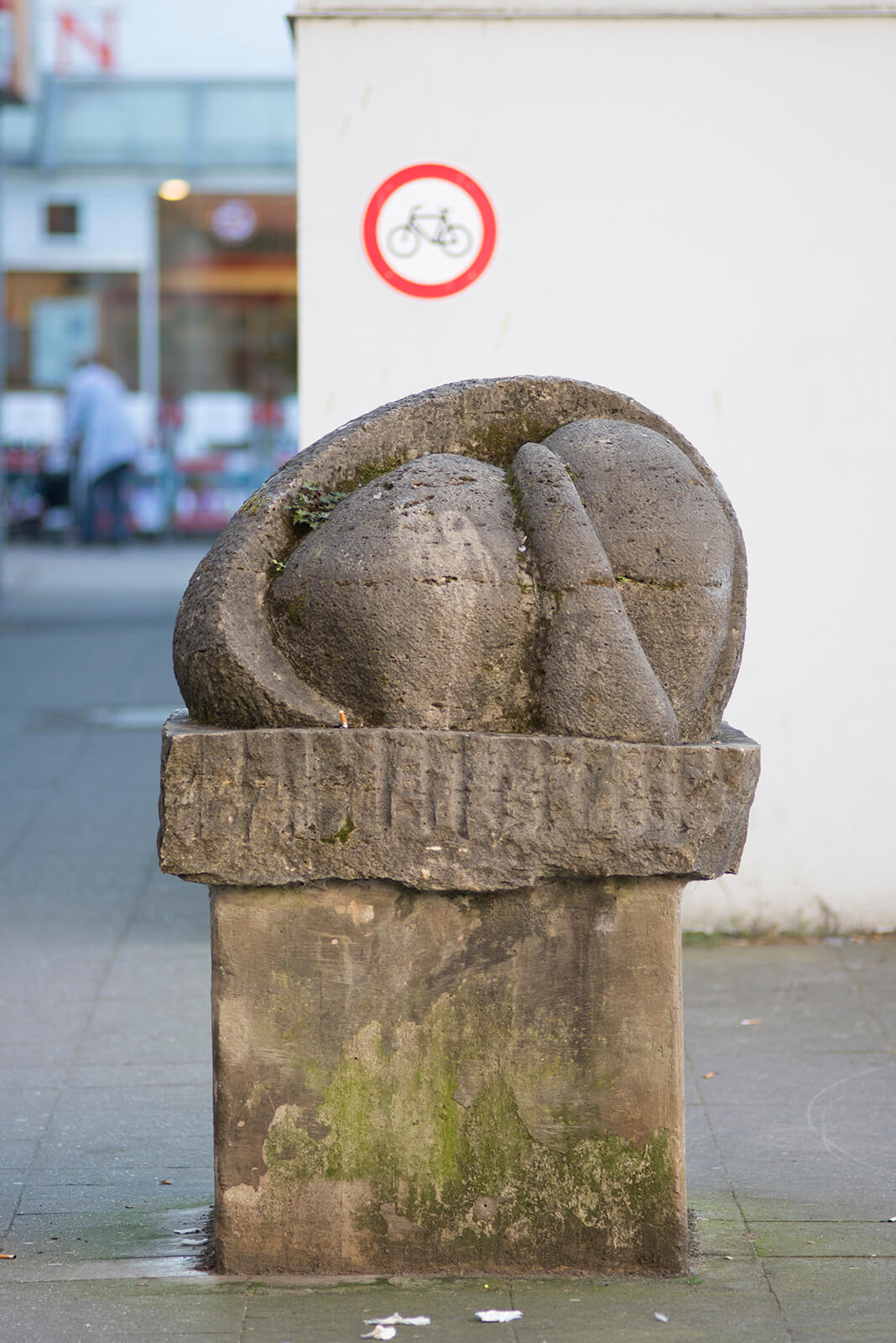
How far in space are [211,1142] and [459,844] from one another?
1425 millimetres

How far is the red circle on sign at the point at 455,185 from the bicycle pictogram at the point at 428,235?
0.16 feet

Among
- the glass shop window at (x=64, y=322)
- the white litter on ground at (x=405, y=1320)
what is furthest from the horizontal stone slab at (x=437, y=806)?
the glass shop window at (x=64, y=322)

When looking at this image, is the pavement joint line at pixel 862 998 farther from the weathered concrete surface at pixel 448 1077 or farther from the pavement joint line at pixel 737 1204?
the weathered concrete surface at pixel 448 1077

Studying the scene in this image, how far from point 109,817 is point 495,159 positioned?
364cm

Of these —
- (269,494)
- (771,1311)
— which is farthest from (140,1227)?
(269,494)

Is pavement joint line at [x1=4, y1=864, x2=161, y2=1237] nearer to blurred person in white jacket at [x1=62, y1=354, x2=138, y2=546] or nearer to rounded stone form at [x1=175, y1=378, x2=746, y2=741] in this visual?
rounded stone form at [x1=175, y1=378, x2=746, y2=741]

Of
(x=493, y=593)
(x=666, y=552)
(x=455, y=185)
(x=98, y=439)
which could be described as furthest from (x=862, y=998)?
(x=98, y=439)

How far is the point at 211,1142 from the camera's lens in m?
4.16

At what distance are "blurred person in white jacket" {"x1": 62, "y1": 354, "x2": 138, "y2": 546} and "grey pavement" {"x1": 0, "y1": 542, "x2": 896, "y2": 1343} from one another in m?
11.1

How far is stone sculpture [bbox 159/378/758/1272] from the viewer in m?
3.15

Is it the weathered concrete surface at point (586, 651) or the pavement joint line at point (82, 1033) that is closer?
the weathered concrete surface at point (586, 651)

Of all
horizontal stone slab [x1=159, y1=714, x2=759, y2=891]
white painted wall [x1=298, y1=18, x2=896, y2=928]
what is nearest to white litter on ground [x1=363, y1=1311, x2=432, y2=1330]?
horizontal stone slab [x1=159, y1=714, x2=759, y2=891]

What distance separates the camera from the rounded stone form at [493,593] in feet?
10.5

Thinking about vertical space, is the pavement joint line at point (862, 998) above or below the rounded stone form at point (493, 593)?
below
